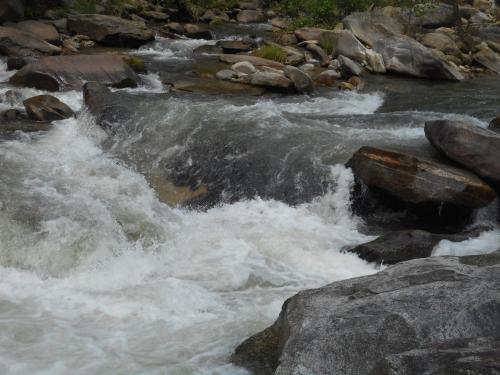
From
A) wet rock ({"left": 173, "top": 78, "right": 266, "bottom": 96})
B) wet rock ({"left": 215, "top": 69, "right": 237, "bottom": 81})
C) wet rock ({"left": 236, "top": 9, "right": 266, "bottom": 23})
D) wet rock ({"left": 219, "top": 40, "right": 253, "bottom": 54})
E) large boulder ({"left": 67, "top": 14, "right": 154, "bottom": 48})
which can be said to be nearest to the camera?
wet rock ({"left": 173, "top": 78, "right": 266, "bottom": 96})

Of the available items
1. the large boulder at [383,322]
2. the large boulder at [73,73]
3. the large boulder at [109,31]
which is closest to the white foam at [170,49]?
the large boulder at [109,31]

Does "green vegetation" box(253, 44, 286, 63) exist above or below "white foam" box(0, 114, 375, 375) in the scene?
below

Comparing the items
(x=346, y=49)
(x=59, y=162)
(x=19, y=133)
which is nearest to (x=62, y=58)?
(x=19, y=133)

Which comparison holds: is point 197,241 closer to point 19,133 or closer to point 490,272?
point 490,272

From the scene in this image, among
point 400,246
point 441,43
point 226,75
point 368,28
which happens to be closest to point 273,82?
point 226,75

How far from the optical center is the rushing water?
581 cm

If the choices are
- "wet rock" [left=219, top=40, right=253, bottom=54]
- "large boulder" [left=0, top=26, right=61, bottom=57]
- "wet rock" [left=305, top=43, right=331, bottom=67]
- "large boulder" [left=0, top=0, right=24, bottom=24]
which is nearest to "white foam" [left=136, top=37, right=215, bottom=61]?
"wet rock" [left=219, top=40, right=253, bottom=54]

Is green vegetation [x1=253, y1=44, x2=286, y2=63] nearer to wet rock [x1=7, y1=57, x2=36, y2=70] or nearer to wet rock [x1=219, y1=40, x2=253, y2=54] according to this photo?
wet rock [x1=219, y1=40, x2=253, y2=54]

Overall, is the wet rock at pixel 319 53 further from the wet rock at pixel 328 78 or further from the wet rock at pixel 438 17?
the wet rock at pixel 438 17

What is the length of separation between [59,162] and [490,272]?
747 cm

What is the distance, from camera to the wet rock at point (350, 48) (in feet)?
59.8

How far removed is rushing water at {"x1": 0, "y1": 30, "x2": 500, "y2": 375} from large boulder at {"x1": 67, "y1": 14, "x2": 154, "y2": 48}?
6.60 meters

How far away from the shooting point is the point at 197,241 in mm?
8211

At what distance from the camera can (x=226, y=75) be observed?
50.7 ft
